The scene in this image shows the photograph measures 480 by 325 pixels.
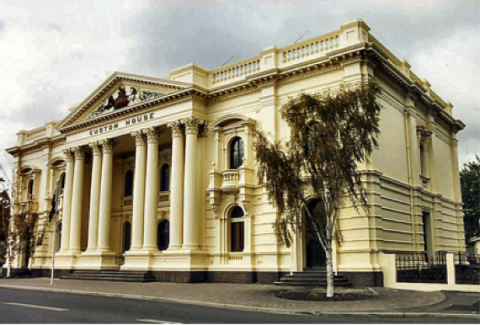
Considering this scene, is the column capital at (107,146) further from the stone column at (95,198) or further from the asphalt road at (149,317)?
the asphalt road at (149,317)

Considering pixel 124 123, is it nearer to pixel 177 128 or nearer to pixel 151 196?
pixel 177 128

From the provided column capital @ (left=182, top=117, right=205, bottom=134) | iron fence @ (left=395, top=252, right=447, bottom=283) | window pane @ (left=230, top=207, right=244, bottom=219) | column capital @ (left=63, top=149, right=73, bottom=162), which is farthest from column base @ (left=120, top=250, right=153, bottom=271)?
iron fence @ (left=395, top=252, right=447, bottom=283)

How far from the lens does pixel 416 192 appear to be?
26.1 meters

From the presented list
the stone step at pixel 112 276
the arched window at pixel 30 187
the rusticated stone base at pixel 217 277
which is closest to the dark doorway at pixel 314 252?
the rusticated stone base at pixel 217 277

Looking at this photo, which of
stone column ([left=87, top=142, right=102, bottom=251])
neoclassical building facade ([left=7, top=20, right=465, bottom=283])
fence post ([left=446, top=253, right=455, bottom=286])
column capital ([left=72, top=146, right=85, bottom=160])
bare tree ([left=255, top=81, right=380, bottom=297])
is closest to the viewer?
bare tree ([left=255, top=81, right=380, bottom=297])

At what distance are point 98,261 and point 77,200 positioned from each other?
16.3 ft

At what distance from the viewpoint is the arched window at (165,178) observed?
107ft

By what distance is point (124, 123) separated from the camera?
30.9 m

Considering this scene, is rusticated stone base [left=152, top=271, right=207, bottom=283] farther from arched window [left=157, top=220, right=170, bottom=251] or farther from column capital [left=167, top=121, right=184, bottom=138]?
column capital [left=167, top=121, right=184, bottom=138]

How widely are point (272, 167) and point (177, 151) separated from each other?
11.1 metres

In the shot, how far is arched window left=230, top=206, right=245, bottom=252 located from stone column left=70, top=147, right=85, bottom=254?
38.6ft

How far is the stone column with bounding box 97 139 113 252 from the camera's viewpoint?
31.0 meters

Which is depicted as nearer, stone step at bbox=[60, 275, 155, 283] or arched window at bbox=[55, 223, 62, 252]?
stone step at bbox=[60, 275, 155, 283]

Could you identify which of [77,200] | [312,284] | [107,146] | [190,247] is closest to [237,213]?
[190,247]
